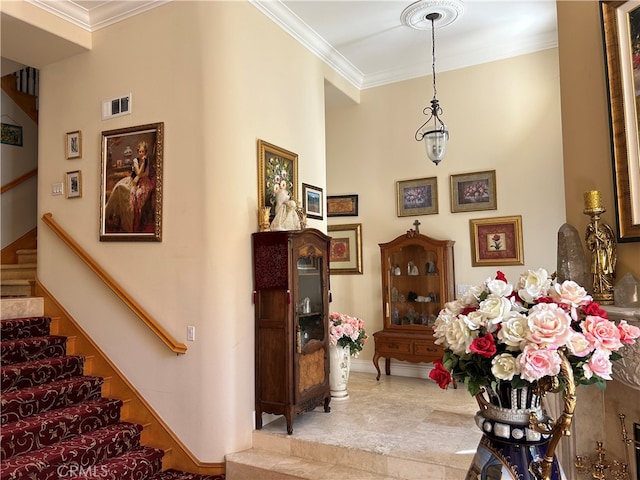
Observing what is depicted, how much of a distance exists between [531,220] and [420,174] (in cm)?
136

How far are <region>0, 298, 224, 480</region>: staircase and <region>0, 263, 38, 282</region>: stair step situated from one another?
0.78m

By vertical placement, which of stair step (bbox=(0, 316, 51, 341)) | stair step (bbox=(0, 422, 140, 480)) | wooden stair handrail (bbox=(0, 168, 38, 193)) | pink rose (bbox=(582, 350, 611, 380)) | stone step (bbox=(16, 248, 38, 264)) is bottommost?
stair step (bbox=(0, 422, 140, 480))

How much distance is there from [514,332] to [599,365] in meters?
0.25

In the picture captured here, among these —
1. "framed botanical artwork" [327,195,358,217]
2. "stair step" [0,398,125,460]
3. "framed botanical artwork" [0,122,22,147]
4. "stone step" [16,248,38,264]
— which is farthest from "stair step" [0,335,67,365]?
"framed botanical artwork" [327,195,358,217]

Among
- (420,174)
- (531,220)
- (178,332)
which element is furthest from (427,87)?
(178,332)

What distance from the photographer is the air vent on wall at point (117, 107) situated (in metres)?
3.97

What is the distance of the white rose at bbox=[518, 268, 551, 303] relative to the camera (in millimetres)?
1358

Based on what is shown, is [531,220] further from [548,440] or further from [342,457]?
[548,440]

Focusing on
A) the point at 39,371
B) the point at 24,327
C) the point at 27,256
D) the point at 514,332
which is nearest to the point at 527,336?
the point at 514,332

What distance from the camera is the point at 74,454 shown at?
3061 mm

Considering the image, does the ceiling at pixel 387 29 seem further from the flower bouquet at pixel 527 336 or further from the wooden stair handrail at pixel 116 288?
the flower bouquet at pixel 527 336

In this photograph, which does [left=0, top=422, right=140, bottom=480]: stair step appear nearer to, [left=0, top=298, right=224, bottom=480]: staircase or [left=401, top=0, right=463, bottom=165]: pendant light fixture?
[left=0, top=298, right=224, bottom=480]: staircase

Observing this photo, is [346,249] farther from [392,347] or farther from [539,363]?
[539,363]

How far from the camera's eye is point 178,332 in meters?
3.59
